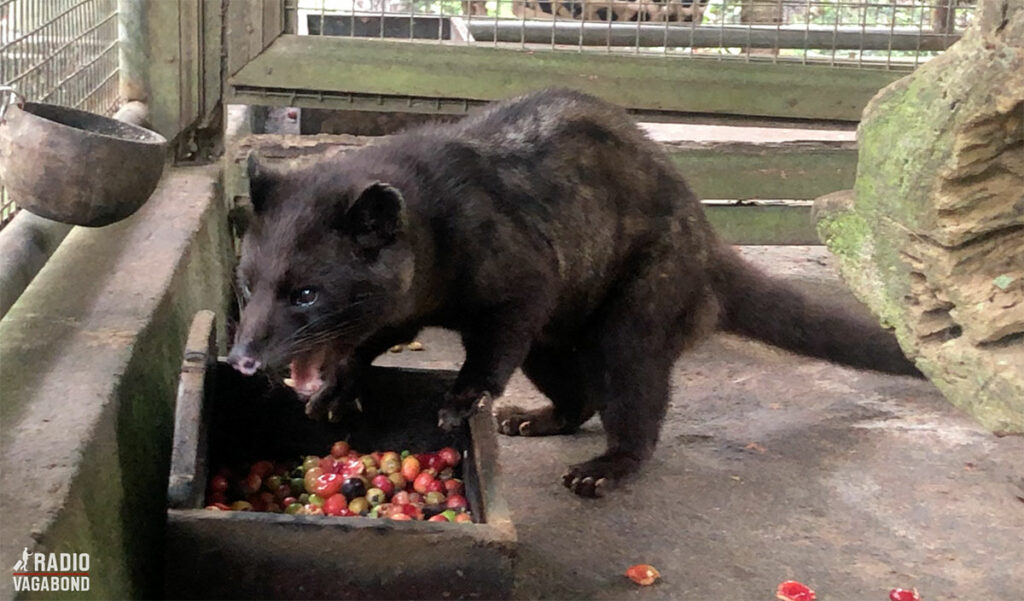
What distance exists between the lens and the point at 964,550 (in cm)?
353

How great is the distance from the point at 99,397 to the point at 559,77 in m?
3.11

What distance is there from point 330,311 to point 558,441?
1.60 metres

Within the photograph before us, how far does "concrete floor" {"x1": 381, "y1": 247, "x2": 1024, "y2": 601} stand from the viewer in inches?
131

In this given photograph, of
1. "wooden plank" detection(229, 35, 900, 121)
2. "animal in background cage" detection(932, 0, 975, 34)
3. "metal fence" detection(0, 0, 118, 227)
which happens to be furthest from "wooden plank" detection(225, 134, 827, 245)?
"animal in background cage" detection(932, 0, 975, 34)

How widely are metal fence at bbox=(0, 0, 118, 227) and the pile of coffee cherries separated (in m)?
0.97

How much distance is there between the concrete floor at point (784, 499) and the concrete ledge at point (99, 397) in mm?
1039

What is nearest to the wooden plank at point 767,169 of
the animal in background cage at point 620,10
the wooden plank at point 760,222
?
the wooden plank at point 760,222

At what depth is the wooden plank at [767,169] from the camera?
5.46 m

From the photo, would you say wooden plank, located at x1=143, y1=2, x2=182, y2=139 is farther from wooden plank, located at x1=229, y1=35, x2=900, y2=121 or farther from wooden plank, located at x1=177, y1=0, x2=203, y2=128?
wooden plank, located at x1=229, y1=35, x2=900, y2=121

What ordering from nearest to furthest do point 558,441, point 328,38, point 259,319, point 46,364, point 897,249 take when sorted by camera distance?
1. point 46,364
2. point 259,319
3. point 897,249
4. point 558,441
5. point 328,38

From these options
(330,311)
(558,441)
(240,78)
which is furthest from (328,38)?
(330,311)

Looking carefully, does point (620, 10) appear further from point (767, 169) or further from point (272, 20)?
point (272, 20)

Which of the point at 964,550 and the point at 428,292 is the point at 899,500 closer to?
the point at 964,550

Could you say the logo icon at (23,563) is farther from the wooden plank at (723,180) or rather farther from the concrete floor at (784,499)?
the wooden plank at (723,180)
